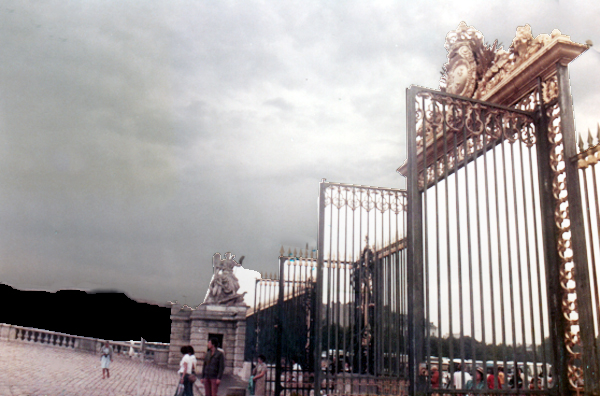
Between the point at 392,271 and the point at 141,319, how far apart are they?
27537 mm

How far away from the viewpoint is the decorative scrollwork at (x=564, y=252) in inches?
164

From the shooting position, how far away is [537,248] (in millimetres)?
4520

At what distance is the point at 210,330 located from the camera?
2277 cm

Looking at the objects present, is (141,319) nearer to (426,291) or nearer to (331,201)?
(331,201)

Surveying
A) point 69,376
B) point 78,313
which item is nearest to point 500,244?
point 69,376

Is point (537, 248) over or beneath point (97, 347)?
over

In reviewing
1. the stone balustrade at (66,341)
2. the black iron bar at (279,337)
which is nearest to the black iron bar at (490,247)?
the black iron bar at (279,337)

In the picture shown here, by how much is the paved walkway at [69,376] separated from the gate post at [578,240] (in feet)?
28.0

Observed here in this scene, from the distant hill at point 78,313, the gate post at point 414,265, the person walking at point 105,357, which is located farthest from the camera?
the distant hill at point 78,313

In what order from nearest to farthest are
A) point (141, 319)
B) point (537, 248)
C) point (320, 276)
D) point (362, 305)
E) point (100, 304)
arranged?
point (537, 248) → point (320, 276) → point (362, 305) → point (100, 304) → point (141, 319)

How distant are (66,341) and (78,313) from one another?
7175mm

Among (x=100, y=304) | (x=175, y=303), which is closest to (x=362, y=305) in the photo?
(x=175, y=303)

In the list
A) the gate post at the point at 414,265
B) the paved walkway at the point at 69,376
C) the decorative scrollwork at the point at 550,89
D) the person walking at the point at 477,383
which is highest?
the decorative scrollwork at the point at 550,89

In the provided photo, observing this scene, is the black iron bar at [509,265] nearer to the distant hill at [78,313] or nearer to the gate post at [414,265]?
the gate post at [414,265]
